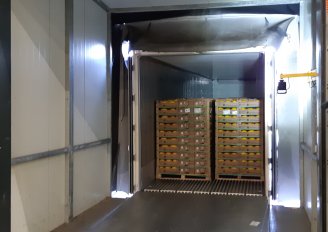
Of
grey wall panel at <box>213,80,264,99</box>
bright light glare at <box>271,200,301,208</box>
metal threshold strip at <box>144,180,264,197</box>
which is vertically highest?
grey wall panel at <box>213,80,264,99</box>

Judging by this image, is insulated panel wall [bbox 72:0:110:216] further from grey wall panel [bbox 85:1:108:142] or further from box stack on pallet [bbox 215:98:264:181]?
box stack on pallet [bbox 215:98:264:181]

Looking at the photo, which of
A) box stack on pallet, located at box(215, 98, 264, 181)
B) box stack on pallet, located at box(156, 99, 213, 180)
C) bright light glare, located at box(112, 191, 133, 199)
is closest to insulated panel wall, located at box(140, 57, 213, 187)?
box stack on pallet, located at box(156, 99, 213, 180)

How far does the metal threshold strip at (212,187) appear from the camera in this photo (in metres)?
6.97

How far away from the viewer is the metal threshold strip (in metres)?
6.97

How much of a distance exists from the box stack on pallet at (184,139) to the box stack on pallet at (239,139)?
0.78 ft

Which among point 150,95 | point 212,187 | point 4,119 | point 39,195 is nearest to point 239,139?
point 212,187

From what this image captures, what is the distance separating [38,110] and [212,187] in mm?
4072

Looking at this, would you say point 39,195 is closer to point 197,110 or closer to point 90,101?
point 90,101

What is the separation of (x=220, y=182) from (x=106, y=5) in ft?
13.7

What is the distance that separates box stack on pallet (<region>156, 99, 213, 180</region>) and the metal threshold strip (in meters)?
0.24

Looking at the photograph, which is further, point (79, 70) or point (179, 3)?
point (179, 3)

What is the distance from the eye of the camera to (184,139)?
804 cm

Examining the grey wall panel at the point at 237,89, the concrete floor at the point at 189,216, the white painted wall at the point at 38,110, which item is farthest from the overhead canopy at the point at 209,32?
the grey wall panel at the point at 237,89

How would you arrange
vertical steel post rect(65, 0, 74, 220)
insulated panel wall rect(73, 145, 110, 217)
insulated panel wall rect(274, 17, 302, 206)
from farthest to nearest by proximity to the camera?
insulated panel wall rect(274, 17, 302, 206) < insulated panel wall rect(73, 145, 110, 217) < vertical steel post rect(65, 0, 74, 220)
